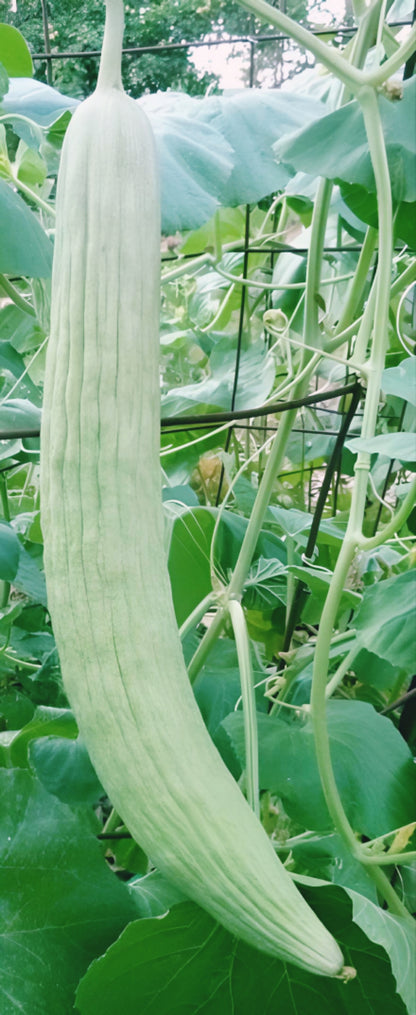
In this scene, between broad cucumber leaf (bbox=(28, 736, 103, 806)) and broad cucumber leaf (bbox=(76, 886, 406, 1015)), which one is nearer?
broad cucumber leaf (bbox=(76, 886, 406, 1015))

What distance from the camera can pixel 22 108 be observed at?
69 centimetres

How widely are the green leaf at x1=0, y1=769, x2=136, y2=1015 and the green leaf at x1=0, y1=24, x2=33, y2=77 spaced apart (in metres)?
0.60

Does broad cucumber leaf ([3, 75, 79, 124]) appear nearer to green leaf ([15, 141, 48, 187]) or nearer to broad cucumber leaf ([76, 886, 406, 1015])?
green leaf ([15, 141, 48, 187])

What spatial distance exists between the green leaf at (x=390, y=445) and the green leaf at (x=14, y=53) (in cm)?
49

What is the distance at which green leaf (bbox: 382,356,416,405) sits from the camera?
0.47m

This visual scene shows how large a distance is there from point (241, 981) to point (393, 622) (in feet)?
0.89

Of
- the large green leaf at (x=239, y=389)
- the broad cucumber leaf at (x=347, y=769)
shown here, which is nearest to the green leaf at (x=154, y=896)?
the broad cucumber leaf at (x=347, y=769)

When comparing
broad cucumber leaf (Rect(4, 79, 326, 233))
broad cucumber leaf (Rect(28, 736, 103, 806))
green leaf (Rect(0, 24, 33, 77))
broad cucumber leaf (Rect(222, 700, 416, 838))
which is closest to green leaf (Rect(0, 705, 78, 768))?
broad cucumber leaf (Rect(28, 736, 103, 806))

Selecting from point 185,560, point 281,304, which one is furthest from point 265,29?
point 185,560

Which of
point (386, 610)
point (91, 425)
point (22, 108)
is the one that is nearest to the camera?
point (91, 425)

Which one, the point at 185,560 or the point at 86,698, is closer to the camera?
the point at 86,698

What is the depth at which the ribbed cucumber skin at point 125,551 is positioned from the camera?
35 cm

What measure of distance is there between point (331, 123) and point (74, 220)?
0.76ft

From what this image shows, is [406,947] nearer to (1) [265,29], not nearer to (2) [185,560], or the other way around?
(2) [185,560]
